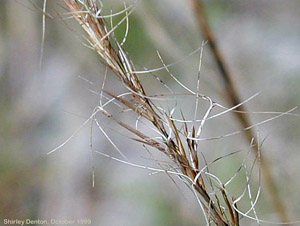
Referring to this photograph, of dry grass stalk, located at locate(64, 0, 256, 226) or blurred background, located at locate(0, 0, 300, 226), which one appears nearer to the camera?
dry grass stalk, located at locate(64, 0, 256, 226)

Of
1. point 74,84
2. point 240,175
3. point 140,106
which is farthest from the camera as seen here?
point 74,84

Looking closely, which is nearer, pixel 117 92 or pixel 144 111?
pixel 144 111

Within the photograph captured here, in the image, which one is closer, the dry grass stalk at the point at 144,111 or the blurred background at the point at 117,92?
the dry grass stalk at the point at 144,111

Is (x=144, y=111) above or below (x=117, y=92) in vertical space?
below

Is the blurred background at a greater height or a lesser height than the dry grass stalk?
greater

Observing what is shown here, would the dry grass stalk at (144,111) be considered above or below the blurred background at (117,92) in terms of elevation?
below

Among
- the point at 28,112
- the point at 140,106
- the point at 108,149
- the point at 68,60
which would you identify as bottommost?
the point at 140,106

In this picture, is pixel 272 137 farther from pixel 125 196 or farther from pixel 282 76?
pixel 125 196

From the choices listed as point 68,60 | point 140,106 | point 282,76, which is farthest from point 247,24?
point 140,106
